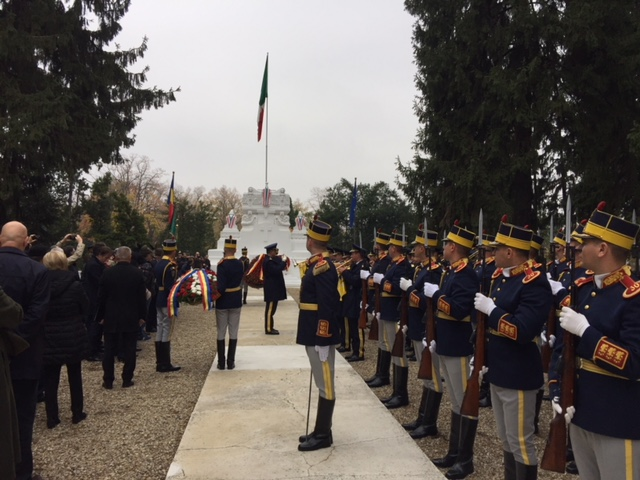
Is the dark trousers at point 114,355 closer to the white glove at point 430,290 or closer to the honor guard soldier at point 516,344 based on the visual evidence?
the white glove at point 430,290

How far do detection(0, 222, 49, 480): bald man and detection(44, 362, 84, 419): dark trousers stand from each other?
4.38 ft

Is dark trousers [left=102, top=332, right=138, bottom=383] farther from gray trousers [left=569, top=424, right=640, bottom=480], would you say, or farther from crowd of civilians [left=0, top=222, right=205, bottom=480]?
gray trousers [left=569, top=424, right=640, bottom=480]

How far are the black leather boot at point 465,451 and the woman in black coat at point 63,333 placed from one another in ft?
13.6

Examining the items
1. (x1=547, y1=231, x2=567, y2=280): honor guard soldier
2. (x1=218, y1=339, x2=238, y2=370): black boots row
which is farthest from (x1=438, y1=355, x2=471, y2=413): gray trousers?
(x1=218, y1=339, x2=238, y2=370): black boots row

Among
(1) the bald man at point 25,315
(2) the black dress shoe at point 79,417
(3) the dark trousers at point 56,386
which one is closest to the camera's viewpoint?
(1) the bald man at point 25,315

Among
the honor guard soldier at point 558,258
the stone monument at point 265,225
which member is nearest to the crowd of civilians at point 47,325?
the honor guard soldier at point 558,258

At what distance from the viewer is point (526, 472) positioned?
365 cm

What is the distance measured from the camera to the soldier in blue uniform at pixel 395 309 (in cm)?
657

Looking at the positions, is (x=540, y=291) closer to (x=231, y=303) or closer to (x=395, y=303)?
(x=395, y=303)

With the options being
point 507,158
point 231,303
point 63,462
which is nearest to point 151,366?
point 231,303

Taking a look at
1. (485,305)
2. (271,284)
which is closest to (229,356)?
(271,284)

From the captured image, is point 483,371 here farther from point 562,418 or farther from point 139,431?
point 139,431

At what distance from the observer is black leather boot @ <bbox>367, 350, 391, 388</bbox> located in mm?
7668

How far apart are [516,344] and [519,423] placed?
56 centimetres
